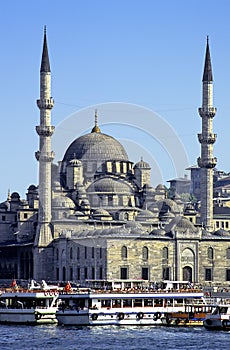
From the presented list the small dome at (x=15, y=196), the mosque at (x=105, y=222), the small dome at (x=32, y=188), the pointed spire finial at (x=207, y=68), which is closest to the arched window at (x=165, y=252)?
the mosque at (x=105, y=222)

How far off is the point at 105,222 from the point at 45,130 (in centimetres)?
1247

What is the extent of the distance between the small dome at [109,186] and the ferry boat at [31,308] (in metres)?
53.9

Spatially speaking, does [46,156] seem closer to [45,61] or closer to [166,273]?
[45,61]

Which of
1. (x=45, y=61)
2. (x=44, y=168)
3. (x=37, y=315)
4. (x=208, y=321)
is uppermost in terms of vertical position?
(x=45, y=61)

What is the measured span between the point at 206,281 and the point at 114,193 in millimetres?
18833

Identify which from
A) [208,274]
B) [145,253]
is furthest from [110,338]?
[208,274]

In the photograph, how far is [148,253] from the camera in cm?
12588

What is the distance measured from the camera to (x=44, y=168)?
13000cm

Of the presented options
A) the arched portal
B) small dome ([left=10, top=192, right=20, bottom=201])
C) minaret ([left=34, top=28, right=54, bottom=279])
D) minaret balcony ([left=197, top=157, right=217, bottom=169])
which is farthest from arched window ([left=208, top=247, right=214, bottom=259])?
small dome ([left=10, top=192, right=20, bottom=201])

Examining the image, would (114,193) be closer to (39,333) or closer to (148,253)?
(148,253)

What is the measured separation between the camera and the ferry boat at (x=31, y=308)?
288 feet

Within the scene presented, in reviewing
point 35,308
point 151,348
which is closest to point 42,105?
point 35,308

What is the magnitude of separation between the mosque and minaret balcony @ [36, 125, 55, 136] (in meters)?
0.10

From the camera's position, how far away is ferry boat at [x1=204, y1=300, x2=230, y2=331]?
83.1 m
